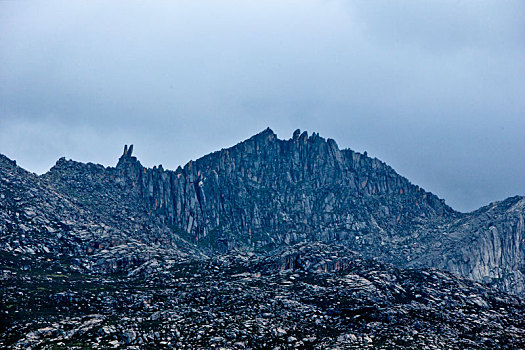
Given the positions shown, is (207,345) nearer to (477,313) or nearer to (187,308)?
(187,308)

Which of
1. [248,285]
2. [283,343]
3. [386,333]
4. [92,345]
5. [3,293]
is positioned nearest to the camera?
[92,345]

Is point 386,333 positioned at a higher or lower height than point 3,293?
lower

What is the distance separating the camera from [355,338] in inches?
5507

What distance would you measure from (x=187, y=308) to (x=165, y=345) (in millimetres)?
31547

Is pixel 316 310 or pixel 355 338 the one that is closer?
pixel 355 338

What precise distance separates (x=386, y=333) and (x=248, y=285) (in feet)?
202

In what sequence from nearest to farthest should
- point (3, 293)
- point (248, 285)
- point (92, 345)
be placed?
point (92, 345) < point (3, 293) < point (248, 285)

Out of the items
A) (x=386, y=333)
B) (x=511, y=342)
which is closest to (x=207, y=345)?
(x=386, y=333)

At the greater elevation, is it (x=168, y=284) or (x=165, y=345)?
(x=168, y=284)

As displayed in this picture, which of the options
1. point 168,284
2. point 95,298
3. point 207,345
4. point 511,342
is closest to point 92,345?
point 207,345

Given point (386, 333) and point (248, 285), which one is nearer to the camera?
point (386, 333)

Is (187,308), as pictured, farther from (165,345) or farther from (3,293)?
(3,293)

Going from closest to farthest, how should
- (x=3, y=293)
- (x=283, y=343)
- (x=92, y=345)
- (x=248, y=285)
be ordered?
1. (x=92, y=345)
2. (x=283, y=343)
3. (x=3, y=293)
4. (x=248, y=285)

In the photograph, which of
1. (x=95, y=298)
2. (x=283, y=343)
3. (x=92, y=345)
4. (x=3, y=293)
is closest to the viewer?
(x=92, y=345)
